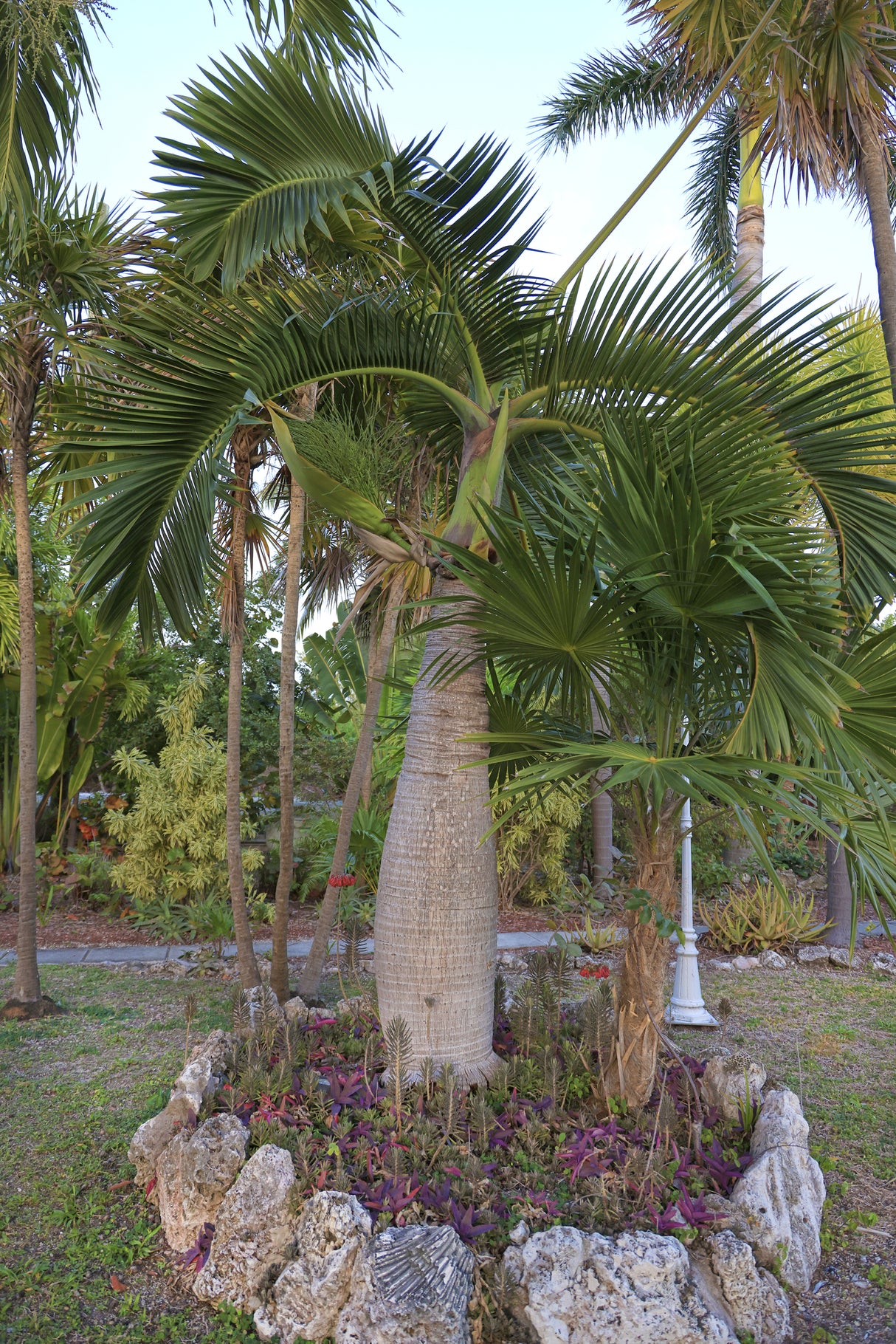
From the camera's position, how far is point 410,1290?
8.35 ft

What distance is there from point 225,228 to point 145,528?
4.22ft

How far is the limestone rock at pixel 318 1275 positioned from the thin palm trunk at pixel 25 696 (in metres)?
3.39

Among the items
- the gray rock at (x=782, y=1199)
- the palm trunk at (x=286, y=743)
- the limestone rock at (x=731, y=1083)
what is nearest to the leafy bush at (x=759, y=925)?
the limestone rock at (x=731, y=1083)

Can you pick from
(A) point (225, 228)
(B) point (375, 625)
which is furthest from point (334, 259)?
(B) point (375, 625)

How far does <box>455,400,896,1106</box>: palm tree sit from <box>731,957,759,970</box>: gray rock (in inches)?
166

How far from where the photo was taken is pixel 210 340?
368cm

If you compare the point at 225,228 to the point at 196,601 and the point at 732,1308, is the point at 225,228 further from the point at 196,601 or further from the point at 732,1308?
the point at 732,1308

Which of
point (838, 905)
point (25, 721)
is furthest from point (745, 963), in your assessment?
point (25, 721)

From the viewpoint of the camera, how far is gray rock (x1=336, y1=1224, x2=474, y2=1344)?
98.7 inches

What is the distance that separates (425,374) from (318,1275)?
342 cm

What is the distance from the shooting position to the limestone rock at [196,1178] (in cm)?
300

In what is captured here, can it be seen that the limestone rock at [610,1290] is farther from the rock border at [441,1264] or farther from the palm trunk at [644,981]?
the palm trunk at [644,981]

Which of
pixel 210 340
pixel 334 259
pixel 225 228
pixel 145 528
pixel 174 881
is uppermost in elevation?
pixel 334 259

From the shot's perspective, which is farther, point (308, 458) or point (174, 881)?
point (174, 881)
